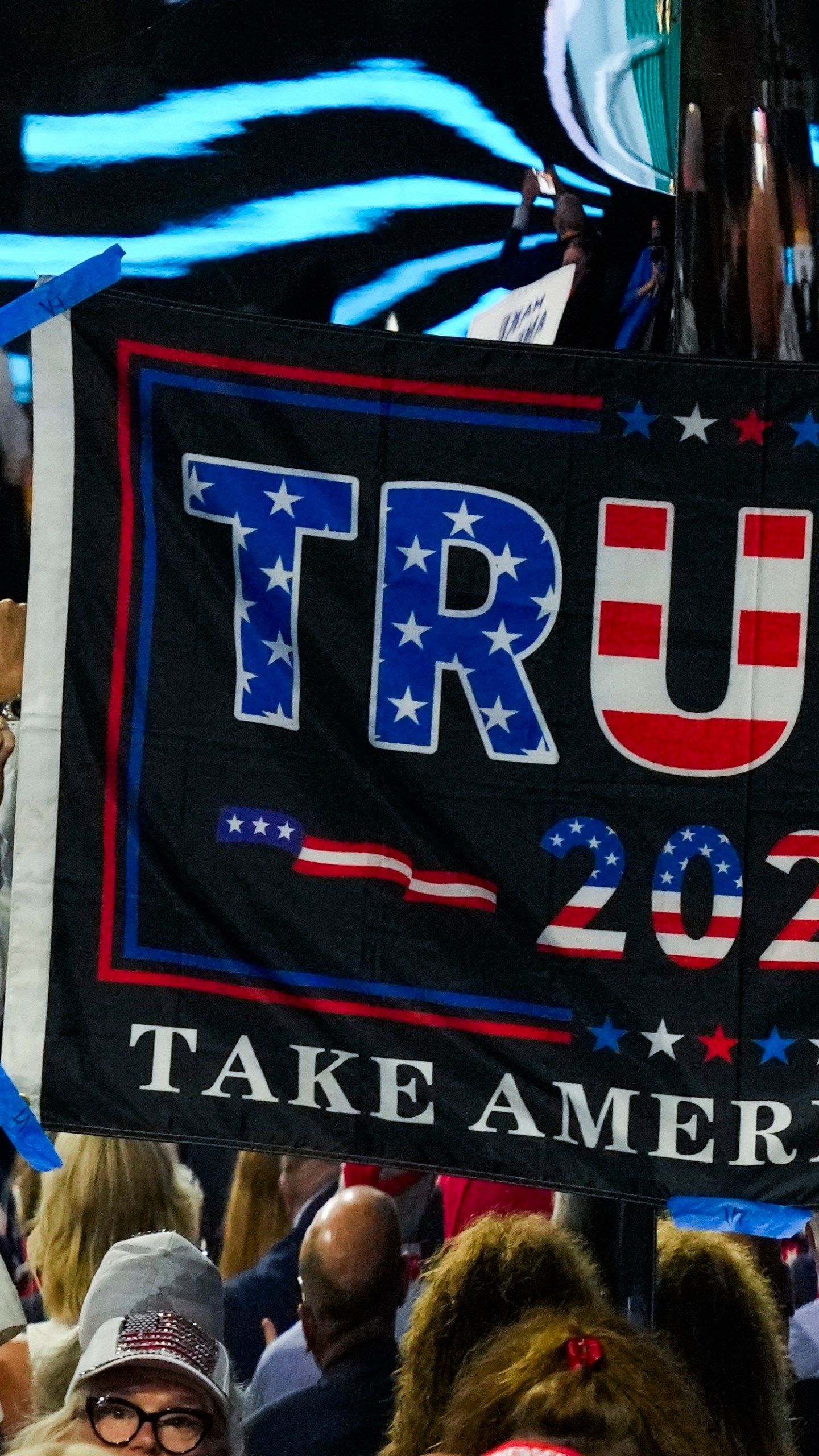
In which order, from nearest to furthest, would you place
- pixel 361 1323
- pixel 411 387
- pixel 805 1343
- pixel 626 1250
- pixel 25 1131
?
pixel 25 1131 → pixel 411 387 → pixel 626 1250 → pixel 805 1343 → pixel 361 1323

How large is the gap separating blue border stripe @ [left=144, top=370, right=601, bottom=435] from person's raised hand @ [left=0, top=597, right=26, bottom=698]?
1.31 meters

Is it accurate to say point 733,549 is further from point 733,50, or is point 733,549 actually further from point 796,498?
point 733,50

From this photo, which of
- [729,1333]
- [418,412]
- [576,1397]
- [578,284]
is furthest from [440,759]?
[729,1333]

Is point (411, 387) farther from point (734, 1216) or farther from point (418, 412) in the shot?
point (734, 1216)

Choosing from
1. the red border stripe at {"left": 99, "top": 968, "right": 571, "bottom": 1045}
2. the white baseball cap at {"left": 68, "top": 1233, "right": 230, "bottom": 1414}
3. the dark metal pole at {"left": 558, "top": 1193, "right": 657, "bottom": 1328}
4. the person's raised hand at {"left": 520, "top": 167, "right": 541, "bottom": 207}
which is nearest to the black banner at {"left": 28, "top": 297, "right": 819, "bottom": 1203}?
the red border stripe at {"left": 99, "top": 968, "right": 571, "bottom": 1045}

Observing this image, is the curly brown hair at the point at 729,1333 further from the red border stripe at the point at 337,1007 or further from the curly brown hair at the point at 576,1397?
the red border stripe at the point at 337,1007

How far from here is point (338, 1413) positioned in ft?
11.9

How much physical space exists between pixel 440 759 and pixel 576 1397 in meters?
0.95

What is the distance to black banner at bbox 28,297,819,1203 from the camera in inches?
106

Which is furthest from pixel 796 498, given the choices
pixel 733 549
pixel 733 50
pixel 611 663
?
pixel 733 50

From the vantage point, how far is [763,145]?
10.5 ft

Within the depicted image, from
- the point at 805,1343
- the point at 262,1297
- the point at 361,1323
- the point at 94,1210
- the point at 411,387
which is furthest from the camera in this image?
the point at 94,1210

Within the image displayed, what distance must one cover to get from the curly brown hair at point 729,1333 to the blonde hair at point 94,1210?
1031mm

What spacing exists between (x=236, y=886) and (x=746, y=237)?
58.1 inches
